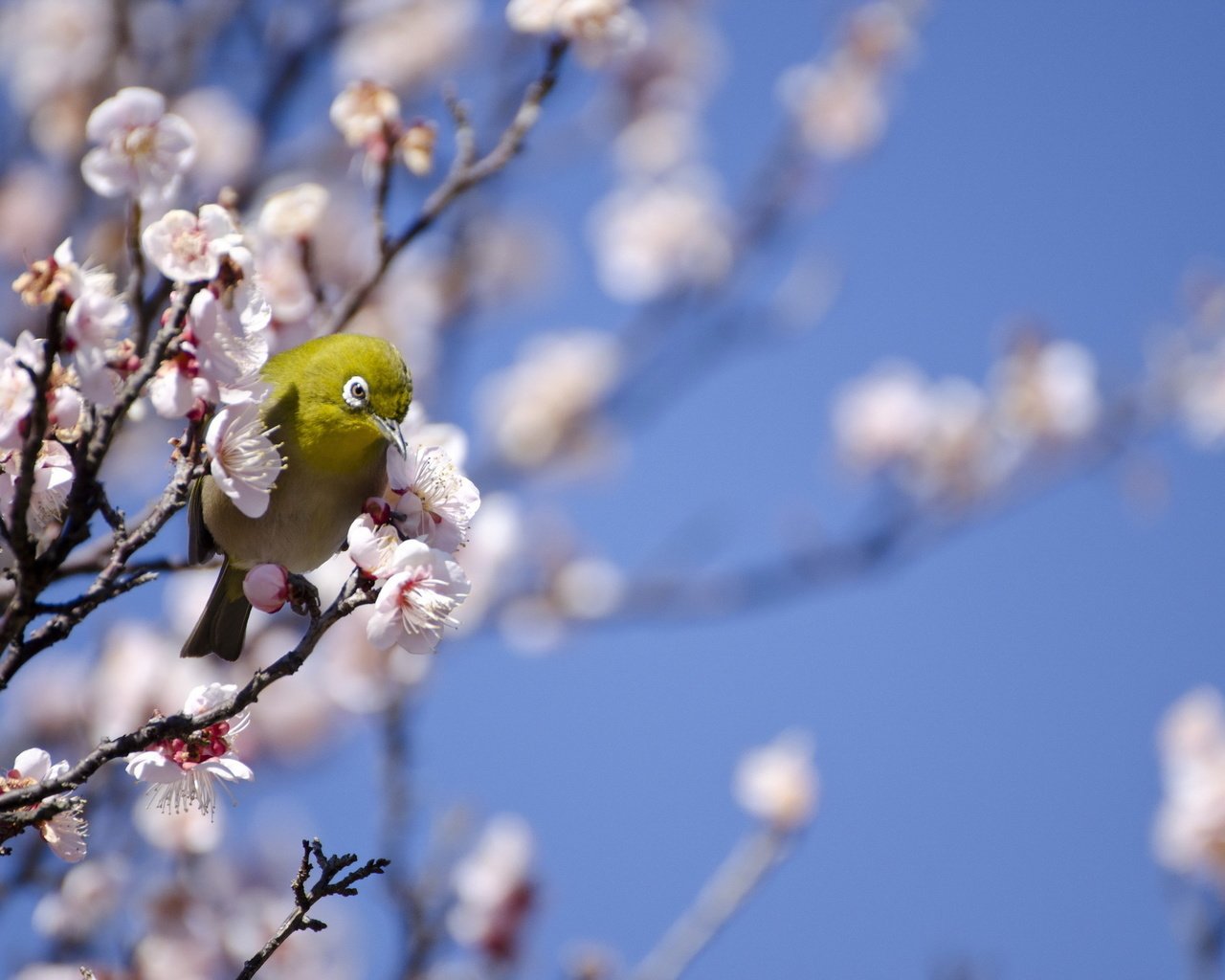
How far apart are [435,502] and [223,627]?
3.38ft

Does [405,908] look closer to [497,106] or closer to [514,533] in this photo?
[514,533]

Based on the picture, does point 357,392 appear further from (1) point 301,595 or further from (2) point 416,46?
(2) point 416,46

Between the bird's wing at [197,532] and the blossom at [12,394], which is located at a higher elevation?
the bird's wing at [197,532]

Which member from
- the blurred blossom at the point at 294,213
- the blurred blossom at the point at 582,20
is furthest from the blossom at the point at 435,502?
the blurred blossom at the point at 582,20

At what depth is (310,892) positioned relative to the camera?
207cm

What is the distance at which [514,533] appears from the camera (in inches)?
229

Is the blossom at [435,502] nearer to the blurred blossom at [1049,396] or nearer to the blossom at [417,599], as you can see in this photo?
the blossom at [417,599]

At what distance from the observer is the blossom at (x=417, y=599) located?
2.09 meters

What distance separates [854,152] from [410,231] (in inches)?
292

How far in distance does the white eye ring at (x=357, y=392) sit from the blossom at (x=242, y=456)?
0.52 meters

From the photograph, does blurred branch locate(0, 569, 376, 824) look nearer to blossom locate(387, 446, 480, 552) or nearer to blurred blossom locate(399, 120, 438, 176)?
blossom locate(387, 446, 480, 552)

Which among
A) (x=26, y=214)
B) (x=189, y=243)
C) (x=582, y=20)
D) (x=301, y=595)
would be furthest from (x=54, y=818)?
(x=26, y=214)

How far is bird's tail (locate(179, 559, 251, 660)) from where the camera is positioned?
3059mm

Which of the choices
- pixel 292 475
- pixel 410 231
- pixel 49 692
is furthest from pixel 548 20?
pixel 49 692
